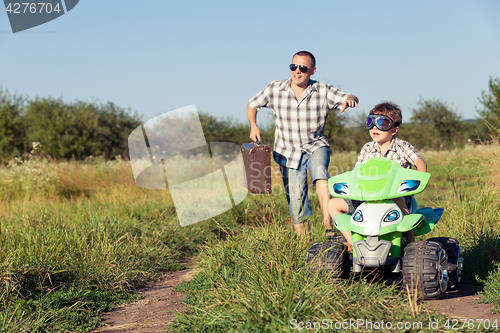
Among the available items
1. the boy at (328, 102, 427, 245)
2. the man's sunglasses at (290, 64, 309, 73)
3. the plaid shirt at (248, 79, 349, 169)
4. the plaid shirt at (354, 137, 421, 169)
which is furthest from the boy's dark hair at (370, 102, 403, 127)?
the man's sunglasses at (290, 64, 309, 73)

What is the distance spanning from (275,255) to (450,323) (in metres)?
1.36

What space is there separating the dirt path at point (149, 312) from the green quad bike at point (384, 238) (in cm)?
120

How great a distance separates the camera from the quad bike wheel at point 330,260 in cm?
309

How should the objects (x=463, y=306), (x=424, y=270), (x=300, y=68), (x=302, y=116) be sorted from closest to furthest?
(x=424, y=270) → (x=463, y=306) → (x=300, y=68) → (x=302, y=116)

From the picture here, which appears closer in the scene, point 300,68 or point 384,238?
point 384,238

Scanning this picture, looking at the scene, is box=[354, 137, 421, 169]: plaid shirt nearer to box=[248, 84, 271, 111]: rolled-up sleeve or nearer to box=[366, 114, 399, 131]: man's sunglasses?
box=[366, 114, 399, 131]: man's sunglasses

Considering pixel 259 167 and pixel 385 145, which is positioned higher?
pixel 385 145

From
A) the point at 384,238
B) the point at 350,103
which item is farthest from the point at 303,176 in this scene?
the point at 384,238

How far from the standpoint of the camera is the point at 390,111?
391 centimetres

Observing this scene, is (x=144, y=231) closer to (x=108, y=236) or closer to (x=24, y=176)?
(x=108, y=236)

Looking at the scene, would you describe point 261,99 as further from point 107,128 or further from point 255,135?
point 107,128

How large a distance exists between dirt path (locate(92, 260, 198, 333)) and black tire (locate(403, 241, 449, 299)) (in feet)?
5.74

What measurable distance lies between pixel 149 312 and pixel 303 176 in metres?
2.46

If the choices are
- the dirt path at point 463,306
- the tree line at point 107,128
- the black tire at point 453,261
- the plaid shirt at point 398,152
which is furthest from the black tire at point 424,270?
the tree line at point 107,128
